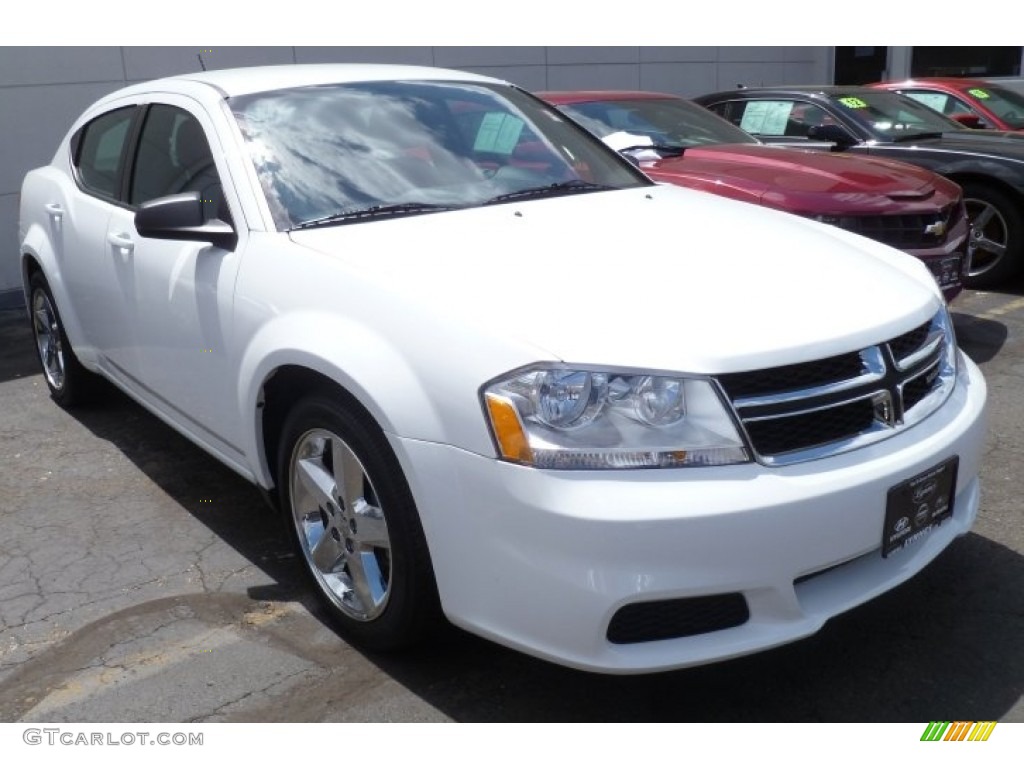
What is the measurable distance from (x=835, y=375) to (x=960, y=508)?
2.32 ft

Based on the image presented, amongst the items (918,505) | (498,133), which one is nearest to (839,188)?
(498,133)

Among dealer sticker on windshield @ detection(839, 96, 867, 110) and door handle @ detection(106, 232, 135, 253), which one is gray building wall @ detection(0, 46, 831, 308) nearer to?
dealer sticker on windshield @ detection(839, 96, 867, 110)

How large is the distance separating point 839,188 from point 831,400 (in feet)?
11.6

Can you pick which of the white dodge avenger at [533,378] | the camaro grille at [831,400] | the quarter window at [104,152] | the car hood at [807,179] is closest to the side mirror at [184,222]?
the white dodge avenger at [533,378]

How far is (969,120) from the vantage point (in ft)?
31.6

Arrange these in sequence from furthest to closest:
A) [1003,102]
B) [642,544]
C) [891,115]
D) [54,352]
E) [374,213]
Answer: [1003,102] < [891,115] < [54,352] < [374,213] < [642,544]

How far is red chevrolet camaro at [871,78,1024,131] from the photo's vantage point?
973 centimetres

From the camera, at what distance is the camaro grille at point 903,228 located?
584 cm

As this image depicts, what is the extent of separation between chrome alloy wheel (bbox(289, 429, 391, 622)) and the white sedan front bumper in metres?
0.32

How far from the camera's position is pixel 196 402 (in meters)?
3.79

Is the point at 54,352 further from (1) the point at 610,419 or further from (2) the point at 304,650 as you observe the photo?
(1) the point at 610,419

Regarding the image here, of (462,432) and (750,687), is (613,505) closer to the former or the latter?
(462,432)
